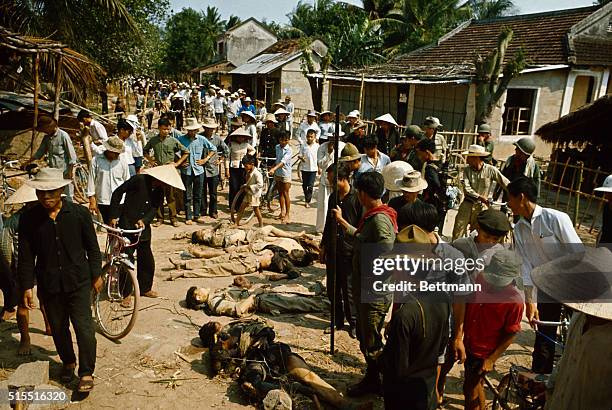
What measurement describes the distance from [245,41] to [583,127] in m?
36.9

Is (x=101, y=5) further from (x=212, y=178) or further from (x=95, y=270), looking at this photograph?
(x=95, y=270)

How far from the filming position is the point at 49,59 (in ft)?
32.6

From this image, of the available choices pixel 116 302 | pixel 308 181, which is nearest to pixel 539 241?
pixel 116 302

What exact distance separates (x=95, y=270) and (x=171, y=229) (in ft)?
14.6

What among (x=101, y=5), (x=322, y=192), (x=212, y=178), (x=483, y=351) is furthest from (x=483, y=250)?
(x=101, y=5)

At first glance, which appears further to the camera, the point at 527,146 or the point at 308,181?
the point at 308,181

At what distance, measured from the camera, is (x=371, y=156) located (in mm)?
6734

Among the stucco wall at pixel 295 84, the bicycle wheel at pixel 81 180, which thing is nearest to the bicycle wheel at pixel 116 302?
the bicycle wheel at pixel 81 180

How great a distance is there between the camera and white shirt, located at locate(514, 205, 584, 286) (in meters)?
3.70

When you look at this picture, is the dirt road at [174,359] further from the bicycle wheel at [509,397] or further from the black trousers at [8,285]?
the bicycle wheel at [509,397]

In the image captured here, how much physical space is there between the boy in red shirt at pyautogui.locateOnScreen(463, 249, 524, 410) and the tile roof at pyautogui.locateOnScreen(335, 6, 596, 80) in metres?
12.7

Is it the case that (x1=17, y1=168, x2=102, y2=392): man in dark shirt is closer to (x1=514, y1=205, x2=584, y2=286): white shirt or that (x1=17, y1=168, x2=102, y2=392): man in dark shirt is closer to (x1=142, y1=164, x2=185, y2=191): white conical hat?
(x1=142, y1=164, x2=185, y2=191): white conical hat

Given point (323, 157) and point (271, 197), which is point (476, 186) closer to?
point (323, 157)

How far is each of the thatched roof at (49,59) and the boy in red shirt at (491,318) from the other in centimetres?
843
